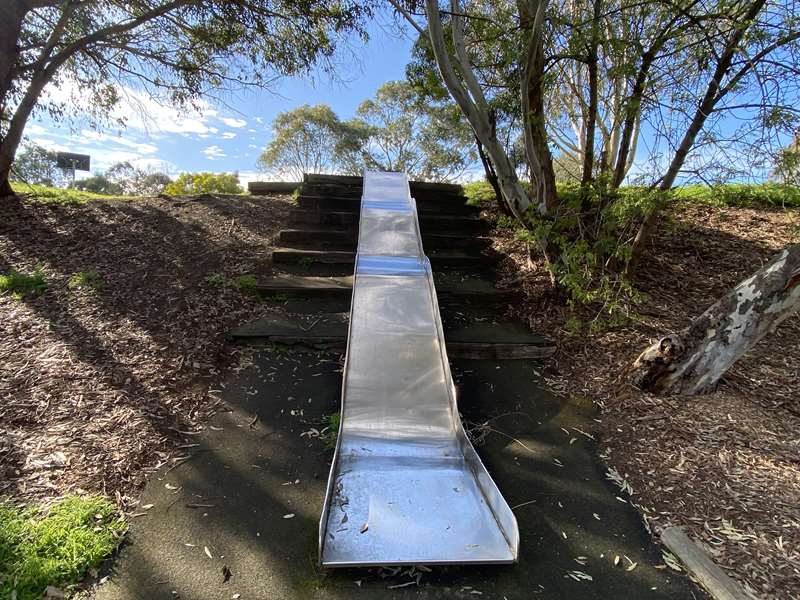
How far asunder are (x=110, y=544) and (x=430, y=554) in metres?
1.30

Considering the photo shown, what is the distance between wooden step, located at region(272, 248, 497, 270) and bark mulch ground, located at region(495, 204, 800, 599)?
0.54 metres

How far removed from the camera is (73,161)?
12039 millimetres

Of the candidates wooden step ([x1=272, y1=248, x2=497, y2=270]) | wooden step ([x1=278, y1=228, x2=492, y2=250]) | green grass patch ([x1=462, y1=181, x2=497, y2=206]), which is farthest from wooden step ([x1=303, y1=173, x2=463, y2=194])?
wooden step ([x1=272, y1=248, x2=497, y2=270])

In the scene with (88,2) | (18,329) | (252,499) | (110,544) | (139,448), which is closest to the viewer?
(110,544)

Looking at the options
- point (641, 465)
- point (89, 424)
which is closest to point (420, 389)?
point (641, 465)

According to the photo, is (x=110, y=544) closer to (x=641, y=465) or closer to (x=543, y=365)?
(x=641, y=465)

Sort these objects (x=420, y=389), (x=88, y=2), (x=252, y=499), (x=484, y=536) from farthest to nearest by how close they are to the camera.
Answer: (x=88, y=2) < (x=420, y=389) < (x=252, y=499) < (x=484, y=536)

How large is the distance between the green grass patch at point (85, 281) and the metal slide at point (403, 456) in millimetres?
2254

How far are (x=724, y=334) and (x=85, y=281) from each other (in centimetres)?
481

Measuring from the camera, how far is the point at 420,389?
2686 millimetres

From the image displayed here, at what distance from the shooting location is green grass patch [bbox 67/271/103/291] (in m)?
3.64

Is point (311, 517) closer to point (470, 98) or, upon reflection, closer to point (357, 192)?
point (470, 98)

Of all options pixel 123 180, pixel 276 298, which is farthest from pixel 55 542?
pixel 123 180

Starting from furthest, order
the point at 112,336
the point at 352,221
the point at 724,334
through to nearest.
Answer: the point at 352,221 → the point at 112,336 → the point at 724,334
